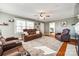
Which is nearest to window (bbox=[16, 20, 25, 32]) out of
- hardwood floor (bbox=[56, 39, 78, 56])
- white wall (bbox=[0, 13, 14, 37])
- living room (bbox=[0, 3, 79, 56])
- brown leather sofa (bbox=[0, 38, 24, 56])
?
living room (bbox=[0, 3, 79, 56])

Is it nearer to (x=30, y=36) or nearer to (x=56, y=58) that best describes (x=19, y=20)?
(x=30, y=36)

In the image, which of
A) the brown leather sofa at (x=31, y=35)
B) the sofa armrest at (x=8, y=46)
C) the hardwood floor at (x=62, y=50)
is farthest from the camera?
the brown leather sofa at (x=31, y=35)

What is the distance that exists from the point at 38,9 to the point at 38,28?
1.56ft

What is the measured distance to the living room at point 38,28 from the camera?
2.84m

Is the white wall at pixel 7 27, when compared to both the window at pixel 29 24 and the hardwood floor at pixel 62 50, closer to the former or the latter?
the window at pixel 29 24

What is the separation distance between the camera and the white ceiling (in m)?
2.81

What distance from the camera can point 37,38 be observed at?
9.92 feet

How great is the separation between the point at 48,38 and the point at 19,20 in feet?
2.77

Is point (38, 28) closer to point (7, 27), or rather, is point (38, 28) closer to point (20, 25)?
point (20, 25)

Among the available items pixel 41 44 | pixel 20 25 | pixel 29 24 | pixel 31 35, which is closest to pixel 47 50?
pixel 41 44

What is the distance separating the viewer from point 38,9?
2.88m

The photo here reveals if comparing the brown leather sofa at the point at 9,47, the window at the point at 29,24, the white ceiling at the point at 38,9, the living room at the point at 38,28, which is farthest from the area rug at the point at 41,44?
the white ceiling at the point at 38,9

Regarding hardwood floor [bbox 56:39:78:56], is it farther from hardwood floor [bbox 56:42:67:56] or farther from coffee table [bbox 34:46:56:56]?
coffee table [bbox 34:46:56:56]

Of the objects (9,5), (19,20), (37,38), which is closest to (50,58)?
(37,38)
